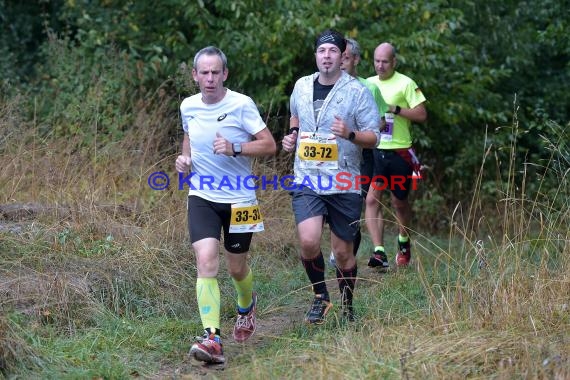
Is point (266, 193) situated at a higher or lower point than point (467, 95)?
lower

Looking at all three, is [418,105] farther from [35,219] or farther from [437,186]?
[437,186]

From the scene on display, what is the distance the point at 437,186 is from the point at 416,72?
8.85 feet

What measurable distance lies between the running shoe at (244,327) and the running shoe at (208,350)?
61cm

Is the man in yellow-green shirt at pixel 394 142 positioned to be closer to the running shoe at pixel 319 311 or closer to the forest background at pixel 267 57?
the forest background at pixel 267 57

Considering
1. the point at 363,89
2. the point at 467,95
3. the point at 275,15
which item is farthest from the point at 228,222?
the point at 467,95

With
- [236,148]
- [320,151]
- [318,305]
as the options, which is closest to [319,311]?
[318,305]

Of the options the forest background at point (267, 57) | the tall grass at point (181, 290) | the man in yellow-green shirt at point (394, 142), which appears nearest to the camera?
the tall grass at point (181, 290)

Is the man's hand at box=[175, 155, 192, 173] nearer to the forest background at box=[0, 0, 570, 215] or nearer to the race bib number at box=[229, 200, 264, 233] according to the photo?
the race bib number at box=[229, 200, 264, 233]

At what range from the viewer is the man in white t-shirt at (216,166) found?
6152 mm

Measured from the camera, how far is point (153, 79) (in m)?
11.9

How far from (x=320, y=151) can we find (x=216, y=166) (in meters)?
0.80

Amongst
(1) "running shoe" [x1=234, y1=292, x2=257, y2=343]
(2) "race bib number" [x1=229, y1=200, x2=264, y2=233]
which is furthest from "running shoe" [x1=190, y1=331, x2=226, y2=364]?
(2) "race bib number" [x1=229, y1=200, x2=264, y2=233]

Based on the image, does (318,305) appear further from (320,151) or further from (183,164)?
(183,164)

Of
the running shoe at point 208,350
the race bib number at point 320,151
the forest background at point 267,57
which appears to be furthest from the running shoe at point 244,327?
the forest background at point 267,57
